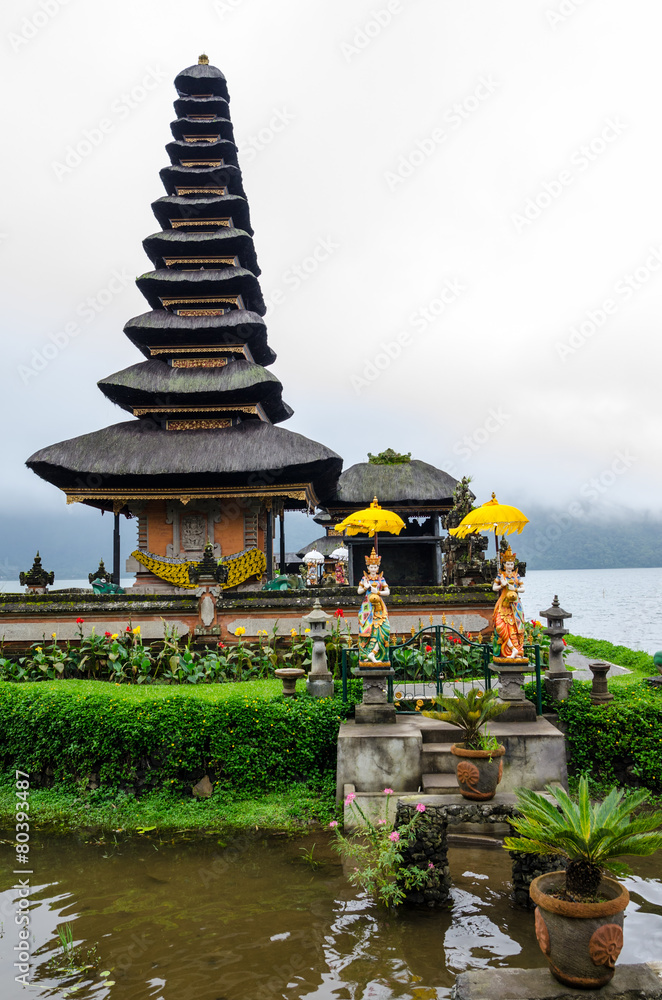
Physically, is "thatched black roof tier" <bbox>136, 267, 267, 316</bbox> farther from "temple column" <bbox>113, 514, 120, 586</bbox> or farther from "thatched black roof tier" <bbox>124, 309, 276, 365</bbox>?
"temple column" <bbox>113, 514, 120, 586</bbox>

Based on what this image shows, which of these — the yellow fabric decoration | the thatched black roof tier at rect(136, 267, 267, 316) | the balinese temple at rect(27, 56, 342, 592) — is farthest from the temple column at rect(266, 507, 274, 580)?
the thatched black roof tier at rect(136, 267, 267, 316)

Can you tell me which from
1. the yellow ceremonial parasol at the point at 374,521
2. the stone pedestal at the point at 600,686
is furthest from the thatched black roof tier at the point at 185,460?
the stone pedestal at the point at 600,686

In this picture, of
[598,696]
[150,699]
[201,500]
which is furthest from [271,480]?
[598,696]

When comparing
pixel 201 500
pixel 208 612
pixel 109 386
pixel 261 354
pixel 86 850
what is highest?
pixel 261 354

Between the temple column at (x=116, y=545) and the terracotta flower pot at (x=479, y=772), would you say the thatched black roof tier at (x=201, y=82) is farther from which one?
the terracotta flower pot at (x=479, y=772)

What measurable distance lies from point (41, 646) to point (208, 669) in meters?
4.20

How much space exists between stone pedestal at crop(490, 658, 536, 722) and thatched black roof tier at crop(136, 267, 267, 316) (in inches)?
653

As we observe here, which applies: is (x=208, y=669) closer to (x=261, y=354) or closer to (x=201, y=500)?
(x=201, y=500)

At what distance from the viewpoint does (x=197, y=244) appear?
73.2 feet

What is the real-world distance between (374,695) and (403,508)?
20.0 m

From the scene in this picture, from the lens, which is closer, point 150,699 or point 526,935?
point 526,935

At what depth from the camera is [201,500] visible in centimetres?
1988

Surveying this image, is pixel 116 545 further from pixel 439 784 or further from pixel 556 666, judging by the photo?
pixel 439 784

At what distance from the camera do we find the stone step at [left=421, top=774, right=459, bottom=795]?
25.5ft
